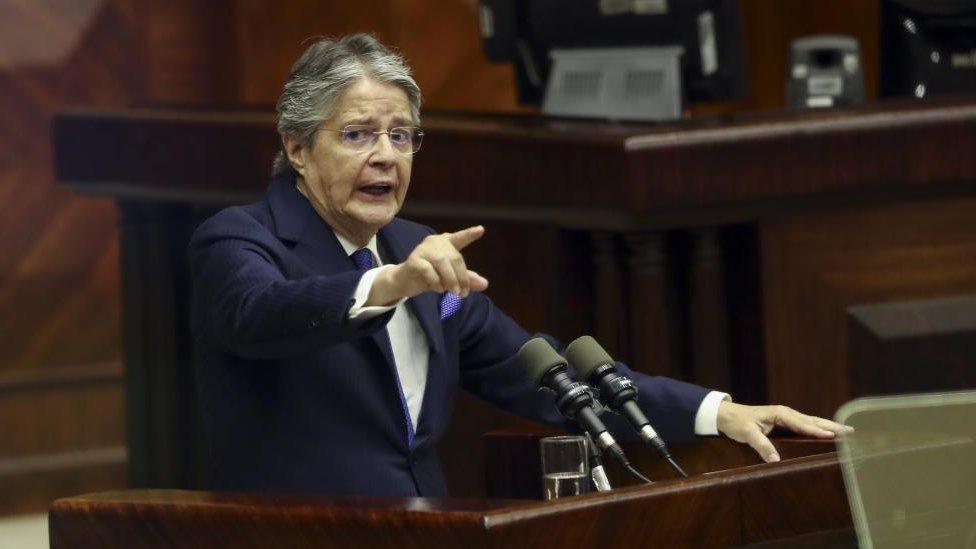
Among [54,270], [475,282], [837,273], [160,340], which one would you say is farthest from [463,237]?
[54,270]

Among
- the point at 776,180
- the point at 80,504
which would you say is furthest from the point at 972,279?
the point at 80,504

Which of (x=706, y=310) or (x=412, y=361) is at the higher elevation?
(x=412, y=361)

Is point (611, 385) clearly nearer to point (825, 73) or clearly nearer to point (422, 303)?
point (422, 303)

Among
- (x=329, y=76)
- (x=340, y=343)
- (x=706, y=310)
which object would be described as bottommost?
(x=706, y=310)

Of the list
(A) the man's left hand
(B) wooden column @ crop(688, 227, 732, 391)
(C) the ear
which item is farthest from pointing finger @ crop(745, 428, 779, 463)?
(B) wooden column @ crop(688, 227, 732, 391)

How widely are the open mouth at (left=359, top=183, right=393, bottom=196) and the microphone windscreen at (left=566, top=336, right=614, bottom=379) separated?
33 cm

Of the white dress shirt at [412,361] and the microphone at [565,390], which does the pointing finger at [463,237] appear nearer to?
the microphone at [565,390]

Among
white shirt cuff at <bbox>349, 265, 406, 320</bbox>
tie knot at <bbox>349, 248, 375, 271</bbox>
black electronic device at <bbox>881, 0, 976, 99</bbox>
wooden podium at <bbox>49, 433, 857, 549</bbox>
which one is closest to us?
wooden podium at <bbox>49, 433, 857, 549</bbox>

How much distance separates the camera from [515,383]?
2.55 meters

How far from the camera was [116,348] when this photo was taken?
553 centimetres

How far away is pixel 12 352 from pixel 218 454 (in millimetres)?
3232

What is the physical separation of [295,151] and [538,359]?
469mm

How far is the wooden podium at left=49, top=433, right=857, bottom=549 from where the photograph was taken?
6.03 feet

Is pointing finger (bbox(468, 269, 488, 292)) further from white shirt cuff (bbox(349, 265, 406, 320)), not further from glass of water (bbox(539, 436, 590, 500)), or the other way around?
glass of water (bbox(539, 436, 590, 500))
